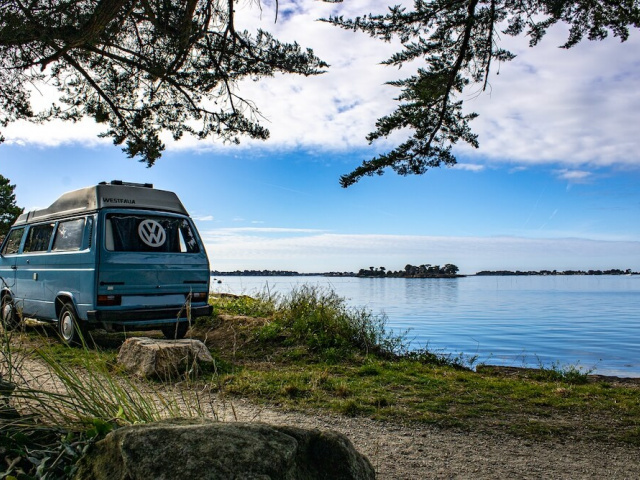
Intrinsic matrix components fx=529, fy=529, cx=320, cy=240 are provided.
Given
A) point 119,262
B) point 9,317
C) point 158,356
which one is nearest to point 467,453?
point 9,317

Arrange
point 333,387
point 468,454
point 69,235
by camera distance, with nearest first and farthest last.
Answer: point 468,454, point 333,387, point 69,235

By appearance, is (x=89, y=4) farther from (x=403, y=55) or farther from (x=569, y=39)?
(x=569, y=39)

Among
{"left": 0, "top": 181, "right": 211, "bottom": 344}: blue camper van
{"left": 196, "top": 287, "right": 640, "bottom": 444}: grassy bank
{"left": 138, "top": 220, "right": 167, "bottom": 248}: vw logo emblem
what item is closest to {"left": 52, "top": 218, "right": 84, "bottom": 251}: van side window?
{"left": 0, "top": 181, "right": 211, "bottom": 344}: blue camper van

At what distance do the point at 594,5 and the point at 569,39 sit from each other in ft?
1.97

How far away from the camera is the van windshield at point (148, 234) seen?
957cm

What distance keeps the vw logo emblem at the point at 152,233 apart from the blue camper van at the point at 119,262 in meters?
0.02

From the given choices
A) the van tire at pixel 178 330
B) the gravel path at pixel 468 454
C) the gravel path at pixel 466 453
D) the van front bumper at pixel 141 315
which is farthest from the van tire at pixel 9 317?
the van tire at pixel 178 330

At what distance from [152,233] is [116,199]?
89 cm

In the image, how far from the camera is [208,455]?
2.29 meters

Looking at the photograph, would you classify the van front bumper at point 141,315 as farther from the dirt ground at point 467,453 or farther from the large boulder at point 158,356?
the dirt ground at point 467,453

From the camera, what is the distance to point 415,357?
9922 mm

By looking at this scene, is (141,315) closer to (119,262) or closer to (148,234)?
(119,262)

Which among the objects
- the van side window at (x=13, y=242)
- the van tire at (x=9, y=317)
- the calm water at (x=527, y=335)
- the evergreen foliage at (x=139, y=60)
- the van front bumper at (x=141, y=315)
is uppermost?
the evergreen foliage at (x=139, y=60)

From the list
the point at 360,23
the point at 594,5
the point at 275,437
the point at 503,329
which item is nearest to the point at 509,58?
the point at 594,5
